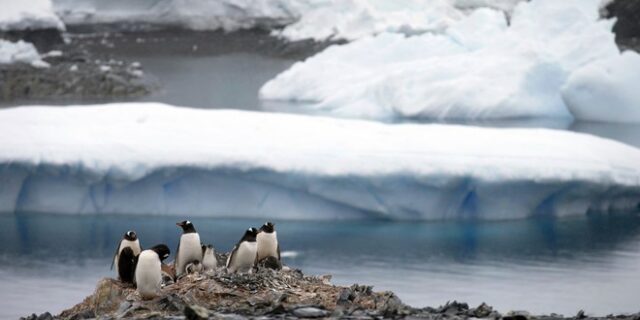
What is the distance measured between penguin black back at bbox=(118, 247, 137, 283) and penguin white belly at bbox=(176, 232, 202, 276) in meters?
0.34

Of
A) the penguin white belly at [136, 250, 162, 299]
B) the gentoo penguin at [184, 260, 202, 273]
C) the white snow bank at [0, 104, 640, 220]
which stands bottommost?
the penguin white belly at [136, 250, 162, 299]

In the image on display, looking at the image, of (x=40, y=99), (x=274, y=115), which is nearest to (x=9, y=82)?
(x=40, y=99)

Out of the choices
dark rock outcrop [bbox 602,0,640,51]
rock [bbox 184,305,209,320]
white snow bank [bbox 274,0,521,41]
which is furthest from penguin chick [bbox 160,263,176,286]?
dark rock outcrop [bbox 602,0,640,51]

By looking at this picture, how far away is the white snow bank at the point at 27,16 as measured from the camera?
20.9 metres

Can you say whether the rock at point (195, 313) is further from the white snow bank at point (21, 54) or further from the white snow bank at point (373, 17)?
the white snow bank at point (373, 17)

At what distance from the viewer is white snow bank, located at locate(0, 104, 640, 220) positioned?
951 centimetres

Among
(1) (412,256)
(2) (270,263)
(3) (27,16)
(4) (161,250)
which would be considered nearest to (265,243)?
(2) (270,263)

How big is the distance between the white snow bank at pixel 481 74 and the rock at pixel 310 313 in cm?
1136

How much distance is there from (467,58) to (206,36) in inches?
365

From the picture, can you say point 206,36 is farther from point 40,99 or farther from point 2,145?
point 2,145

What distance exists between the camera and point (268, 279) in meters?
5.04

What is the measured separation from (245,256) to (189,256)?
30 cm

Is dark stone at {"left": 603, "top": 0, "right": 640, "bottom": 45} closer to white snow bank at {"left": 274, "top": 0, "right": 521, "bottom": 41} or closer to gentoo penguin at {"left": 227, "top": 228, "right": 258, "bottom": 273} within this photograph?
white snow bank at {"left": 274, "top": 0, "right": 521, "bottom": 41}

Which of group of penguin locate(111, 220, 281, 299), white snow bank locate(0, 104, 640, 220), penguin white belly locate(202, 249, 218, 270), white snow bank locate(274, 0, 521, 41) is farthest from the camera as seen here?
white snow bank locate(274, 0, 521, 41)
